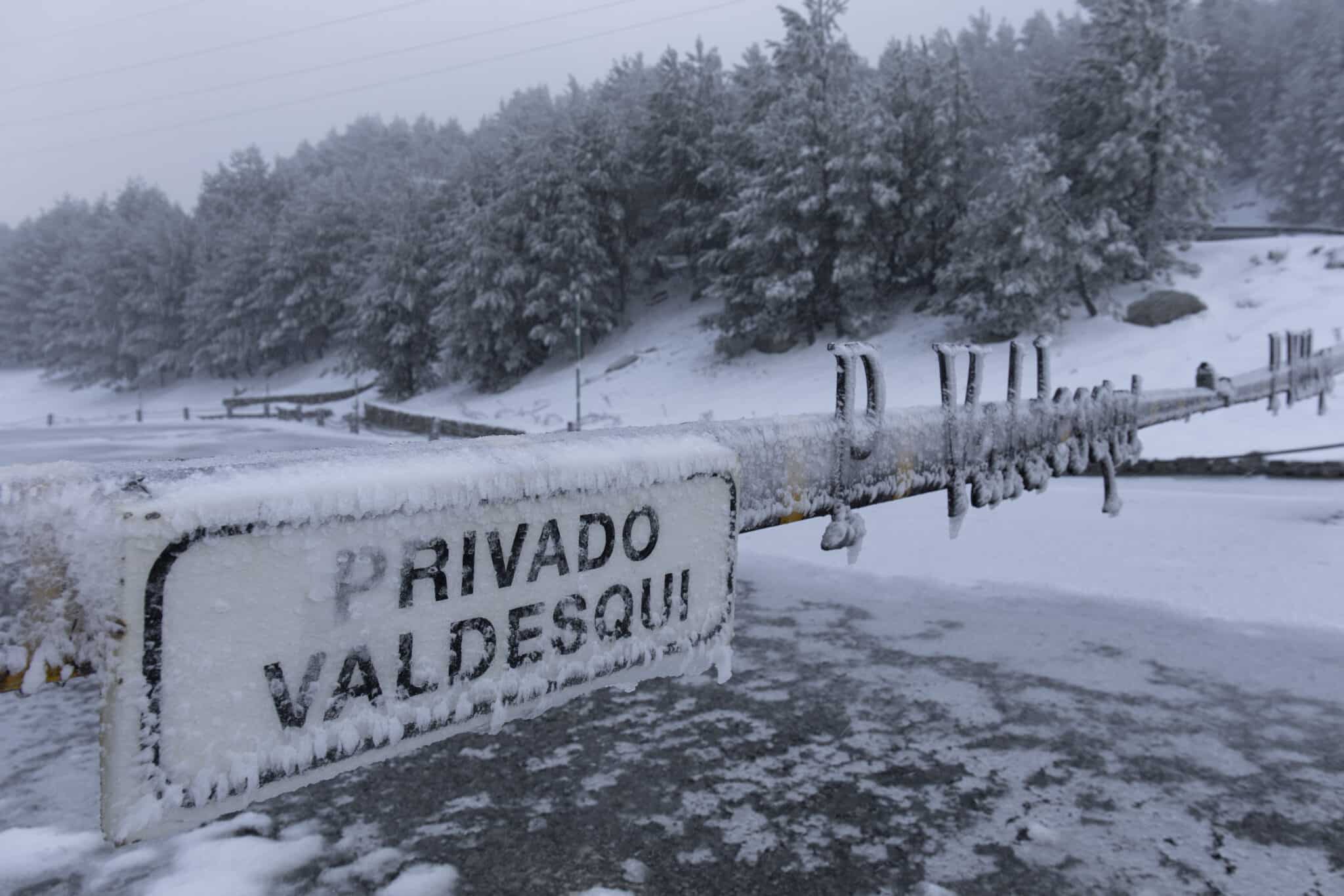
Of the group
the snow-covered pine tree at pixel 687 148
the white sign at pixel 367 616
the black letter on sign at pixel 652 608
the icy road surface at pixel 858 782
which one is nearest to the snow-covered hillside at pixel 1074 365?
the snow-covered pine tree at pixel 687 148

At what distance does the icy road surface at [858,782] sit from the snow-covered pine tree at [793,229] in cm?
2233

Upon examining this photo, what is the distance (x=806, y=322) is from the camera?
29.0 m

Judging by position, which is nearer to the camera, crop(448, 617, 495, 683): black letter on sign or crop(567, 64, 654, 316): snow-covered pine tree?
crop(448, 617, 495, 683): black letter on sign

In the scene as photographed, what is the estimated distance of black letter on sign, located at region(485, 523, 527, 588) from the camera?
41.9 inches

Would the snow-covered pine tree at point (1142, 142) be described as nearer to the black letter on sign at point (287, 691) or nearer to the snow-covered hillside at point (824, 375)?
the snow-covered hillside at point (824, 375)

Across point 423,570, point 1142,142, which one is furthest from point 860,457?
point 1142,142

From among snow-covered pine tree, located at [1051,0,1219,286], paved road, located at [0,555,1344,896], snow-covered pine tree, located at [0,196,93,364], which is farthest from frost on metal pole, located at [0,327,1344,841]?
snow-covered pine tree, located at [0,196,93,364]

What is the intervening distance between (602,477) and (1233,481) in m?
12.1

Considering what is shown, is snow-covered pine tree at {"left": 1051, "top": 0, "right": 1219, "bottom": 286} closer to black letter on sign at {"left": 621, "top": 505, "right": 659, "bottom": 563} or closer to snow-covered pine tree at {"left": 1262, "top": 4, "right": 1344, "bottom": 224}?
snow-covered pine tree at {"left": 1262, "top": 4, "right": 1344, "bottom": 224}

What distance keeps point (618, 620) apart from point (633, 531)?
13cm

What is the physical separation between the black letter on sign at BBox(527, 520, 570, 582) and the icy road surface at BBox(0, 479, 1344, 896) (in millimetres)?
2209

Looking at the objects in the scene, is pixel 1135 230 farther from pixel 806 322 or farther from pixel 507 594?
pixel 507 594

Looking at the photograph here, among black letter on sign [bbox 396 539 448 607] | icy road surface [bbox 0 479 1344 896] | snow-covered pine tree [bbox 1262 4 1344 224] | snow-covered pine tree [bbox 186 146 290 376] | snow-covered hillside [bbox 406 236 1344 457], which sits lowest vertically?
icy road surface [bbox 0 479 1344 896]

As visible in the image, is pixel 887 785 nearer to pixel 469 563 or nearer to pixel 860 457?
pixel 860 457
